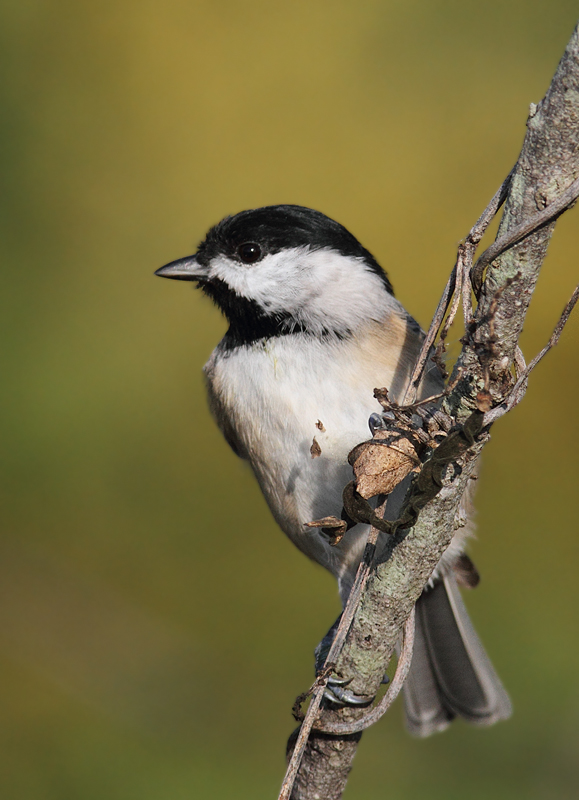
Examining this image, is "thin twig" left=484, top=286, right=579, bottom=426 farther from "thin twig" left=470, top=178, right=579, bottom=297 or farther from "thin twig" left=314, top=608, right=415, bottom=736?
"thin twig" left=314, top=608, right=415, bottom=736

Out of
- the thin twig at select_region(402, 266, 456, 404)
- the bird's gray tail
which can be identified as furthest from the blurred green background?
the thin twig at select_region(402, 266, 456, 404)

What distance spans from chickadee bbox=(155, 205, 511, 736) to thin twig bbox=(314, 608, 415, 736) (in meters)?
0.32

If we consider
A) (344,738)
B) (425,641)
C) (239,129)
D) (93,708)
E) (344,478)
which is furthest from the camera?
(239,129)

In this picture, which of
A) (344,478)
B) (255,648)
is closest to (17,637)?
(255,648)

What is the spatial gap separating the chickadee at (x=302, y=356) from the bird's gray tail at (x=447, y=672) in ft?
0.42

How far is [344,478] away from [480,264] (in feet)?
2.46

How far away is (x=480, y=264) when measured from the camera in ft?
2.45

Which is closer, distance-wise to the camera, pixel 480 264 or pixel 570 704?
pixel 480 264

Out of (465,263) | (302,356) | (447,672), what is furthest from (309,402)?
(447,672)

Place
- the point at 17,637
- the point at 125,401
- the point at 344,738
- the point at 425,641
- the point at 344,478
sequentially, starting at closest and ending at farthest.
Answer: the point at 344,738, the point at 344,478, the point at 425,641, the point at 17,637, the point at 125,401

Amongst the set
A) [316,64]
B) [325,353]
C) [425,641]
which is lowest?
[425,641]

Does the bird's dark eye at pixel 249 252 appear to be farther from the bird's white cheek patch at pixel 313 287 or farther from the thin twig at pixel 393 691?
the thin twig at pixel 393 691

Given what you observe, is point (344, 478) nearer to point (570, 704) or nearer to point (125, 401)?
point (570, 704)

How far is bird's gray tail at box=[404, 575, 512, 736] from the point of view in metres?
1.83
